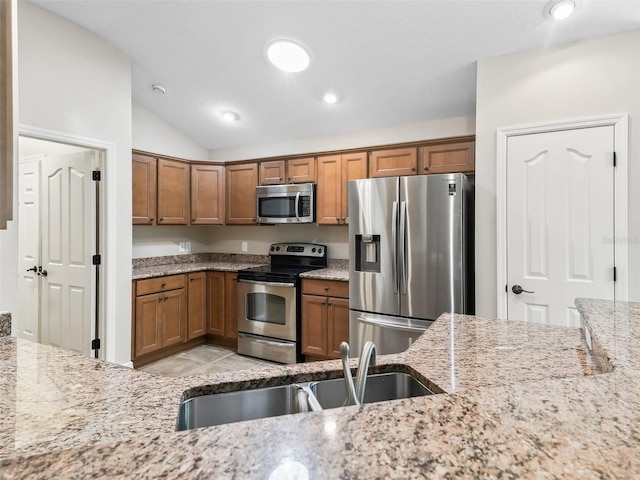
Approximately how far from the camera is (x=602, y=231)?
7.51 ft

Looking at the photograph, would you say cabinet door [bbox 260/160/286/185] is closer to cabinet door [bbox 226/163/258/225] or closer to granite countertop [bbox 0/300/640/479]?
cabinet door [bbox 226/163/258/225]

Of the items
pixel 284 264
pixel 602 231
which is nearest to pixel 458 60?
pixel 602 231

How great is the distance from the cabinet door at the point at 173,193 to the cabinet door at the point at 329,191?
1573 millimetres

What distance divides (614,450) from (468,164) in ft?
9.91

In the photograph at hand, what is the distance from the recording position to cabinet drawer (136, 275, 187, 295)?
3.48m

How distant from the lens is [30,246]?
3479 mm

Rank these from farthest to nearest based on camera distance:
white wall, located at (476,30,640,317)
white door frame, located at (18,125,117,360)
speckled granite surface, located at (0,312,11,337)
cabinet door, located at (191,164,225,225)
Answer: cabinet door, located at (191,164,225,225)
white door frame, located at (18,125,117,360)
white wall, located at (476,30,640,317)
speckled granite surface, located at (0,312,11,337)

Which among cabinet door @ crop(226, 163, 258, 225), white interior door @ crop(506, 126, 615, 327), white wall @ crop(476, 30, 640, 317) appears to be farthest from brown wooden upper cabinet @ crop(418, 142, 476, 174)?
cabinet door @ crop(226, 163, 258, 225)

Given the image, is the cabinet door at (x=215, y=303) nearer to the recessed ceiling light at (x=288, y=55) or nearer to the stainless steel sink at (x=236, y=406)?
the recessed ceiling light at (x=288, y=55)

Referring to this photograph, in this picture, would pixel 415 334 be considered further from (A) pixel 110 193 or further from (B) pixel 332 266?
(A) pixel 110 193

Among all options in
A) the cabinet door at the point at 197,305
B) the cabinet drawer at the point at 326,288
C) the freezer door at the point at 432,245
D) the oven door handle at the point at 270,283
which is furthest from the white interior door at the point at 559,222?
the cabinet door at the point at 197,305

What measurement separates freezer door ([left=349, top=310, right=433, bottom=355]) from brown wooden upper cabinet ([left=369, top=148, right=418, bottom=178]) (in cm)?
140

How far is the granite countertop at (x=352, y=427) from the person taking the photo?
49 cm

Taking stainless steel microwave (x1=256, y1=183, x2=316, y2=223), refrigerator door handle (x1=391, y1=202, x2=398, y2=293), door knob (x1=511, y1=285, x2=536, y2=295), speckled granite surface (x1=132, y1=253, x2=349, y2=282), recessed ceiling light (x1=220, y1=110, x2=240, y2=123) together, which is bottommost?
door knob (x1=511, y1=285, x2=536, y2=295)
